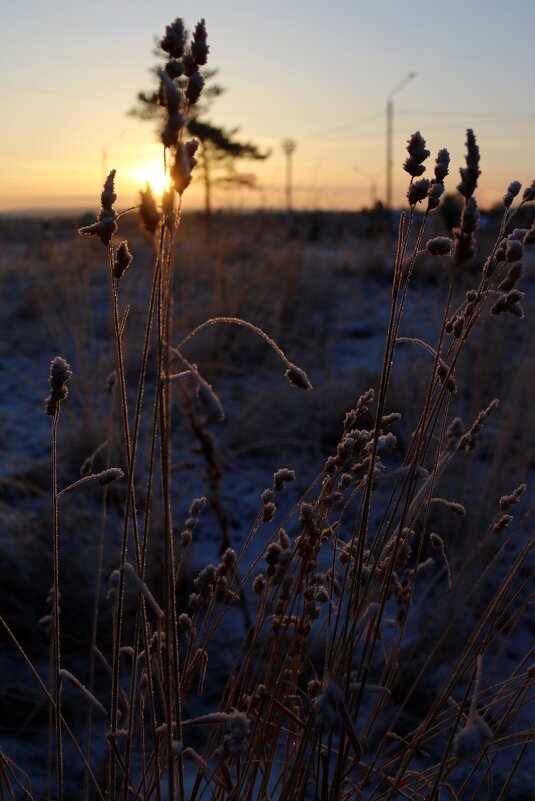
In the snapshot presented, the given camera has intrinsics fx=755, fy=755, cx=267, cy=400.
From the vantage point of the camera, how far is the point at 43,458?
400cm

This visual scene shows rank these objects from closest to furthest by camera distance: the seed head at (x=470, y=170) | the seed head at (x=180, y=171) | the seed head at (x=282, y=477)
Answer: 1. the seed head at (x=180, y=171)
2. the seed head at (x=470, y=170)
3. the seed head at (x=282, y=477)

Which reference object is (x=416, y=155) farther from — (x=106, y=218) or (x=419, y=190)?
(x=106, y=218)

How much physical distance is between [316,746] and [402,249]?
0.70 metres

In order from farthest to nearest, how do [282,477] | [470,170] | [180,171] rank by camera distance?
[282,477], [470,170], [180,171]

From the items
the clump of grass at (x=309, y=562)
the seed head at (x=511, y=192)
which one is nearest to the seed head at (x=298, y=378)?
the clump of grass at (x=309, y=562)

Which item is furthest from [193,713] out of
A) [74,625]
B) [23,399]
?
[23,399]

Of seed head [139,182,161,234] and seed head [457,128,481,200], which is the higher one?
seed head [457,128,481,200]

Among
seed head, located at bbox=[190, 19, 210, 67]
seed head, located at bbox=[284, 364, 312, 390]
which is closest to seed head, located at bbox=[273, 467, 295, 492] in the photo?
seed head, located at bbox=[284, 364, 312, 390]

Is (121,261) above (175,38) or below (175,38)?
below

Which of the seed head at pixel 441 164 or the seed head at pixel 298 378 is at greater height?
the seed head at pixel 441 164

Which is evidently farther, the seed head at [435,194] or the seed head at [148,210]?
the seed head at [435,194]

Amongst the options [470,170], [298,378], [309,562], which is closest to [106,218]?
[298,378]

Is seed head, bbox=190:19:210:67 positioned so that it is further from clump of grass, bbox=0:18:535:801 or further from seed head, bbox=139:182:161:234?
seed head, bbox=139:182:161:234

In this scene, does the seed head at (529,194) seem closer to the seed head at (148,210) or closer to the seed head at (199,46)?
the seed head at (199,46)
